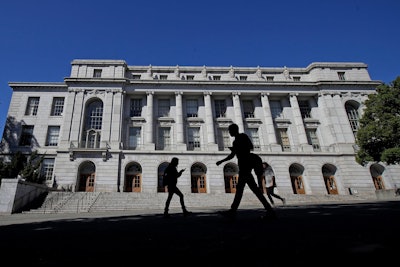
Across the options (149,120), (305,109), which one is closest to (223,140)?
(149,120)

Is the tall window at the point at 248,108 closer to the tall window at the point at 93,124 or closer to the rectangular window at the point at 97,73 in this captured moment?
the tall window at the point at 93,124

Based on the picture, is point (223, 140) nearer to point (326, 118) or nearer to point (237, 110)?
point (237, 110)

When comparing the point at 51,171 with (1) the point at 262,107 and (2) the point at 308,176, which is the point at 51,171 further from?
(2) the point at 308,176

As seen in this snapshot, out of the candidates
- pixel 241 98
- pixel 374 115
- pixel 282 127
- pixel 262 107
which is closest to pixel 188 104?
pixel 241 98

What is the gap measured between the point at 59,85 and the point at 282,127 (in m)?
30.5

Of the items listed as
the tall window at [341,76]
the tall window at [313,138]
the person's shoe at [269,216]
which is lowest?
the person's shoe at [269,216]

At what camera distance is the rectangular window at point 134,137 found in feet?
86.9

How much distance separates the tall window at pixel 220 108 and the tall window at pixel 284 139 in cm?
801

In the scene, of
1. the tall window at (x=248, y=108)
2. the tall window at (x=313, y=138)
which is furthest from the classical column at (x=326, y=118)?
the tall window at (x=248, y=108)

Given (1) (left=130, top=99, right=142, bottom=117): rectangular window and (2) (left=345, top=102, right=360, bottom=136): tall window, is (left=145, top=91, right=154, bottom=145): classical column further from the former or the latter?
(2) (left=345, top=102, right=360, bottom=136): tall window

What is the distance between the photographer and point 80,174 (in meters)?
23.9

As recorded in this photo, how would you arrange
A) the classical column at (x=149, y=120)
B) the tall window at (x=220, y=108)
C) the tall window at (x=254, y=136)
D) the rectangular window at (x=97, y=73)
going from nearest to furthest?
the classical column at (x=149, y=120)
the tall window at (x=254, y=136)
the rectangular window at (x=97, y=73)
the tall window at (x=220, y=108)

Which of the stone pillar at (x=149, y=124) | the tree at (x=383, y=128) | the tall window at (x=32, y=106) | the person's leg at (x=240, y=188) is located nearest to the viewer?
the person's leg at (x=240, y=188)

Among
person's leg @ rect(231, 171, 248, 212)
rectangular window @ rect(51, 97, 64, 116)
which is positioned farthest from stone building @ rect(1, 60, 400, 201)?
person's leg @ rect(231, 171, 248, 212)
